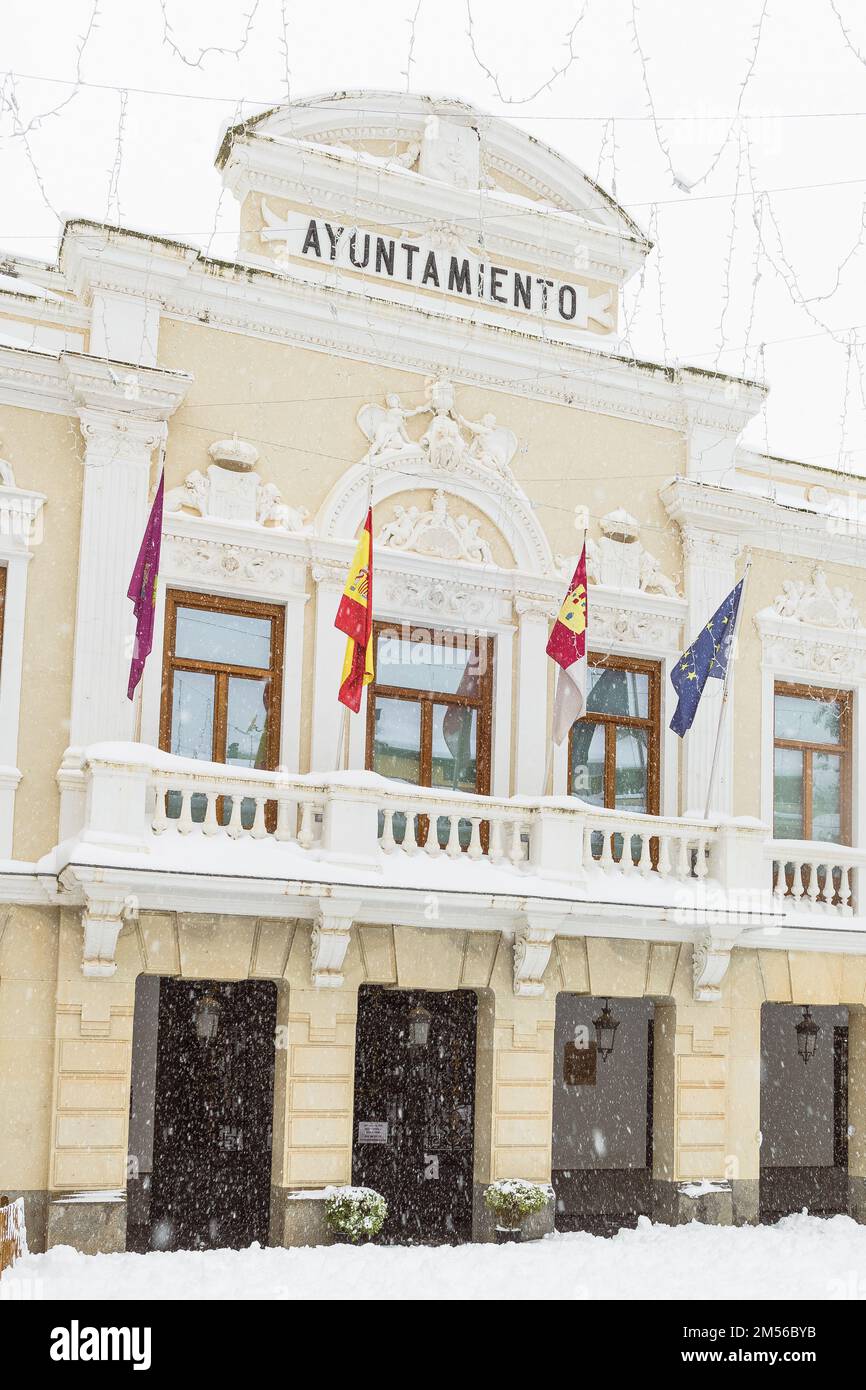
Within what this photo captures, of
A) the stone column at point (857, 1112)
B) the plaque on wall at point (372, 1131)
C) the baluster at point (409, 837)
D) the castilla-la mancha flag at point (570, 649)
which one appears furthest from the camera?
the plaque on wall at point (372, 1131)

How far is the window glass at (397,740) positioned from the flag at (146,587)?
3.39m

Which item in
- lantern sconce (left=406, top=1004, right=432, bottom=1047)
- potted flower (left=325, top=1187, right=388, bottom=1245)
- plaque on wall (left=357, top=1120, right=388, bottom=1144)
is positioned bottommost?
potted flower (left=325, top=1187, right=388, bottom=1245)

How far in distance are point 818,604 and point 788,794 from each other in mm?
2415

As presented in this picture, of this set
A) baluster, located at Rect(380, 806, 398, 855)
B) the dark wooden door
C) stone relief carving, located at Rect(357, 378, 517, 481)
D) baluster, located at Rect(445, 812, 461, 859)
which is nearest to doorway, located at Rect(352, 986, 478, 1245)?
the dark wooden door

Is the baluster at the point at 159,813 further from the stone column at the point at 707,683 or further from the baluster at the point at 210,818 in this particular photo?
the stone column at the point at 707,683

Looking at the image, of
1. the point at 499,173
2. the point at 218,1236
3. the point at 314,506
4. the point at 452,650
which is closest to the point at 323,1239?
the point at 218,1236

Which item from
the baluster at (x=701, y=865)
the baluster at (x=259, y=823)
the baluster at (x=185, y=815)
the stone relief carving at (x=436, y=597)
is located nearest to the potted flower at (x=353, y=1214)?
the baluster at (x=259, y=823)

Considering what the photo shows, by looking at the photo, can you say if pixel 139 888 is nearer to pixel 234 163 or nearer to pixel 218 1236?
pixel 218 1236

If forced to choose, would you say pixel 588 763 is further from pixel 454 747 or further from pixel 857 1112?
pixel 857 1112

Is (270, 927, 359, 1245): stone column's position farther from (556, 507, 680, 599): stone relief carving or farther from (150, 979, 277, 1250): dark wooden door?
(556, 507, 680, 599): stone relief carving

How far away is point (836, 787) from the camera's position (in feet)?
64.2

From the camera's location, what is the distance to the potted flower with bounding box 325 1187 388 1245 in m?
15.1

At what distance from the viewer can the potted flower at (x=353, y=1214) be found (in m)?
15.1

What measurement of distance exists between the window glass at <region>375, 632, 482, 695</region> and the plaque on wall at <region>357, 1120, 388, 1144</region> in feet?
18.4
